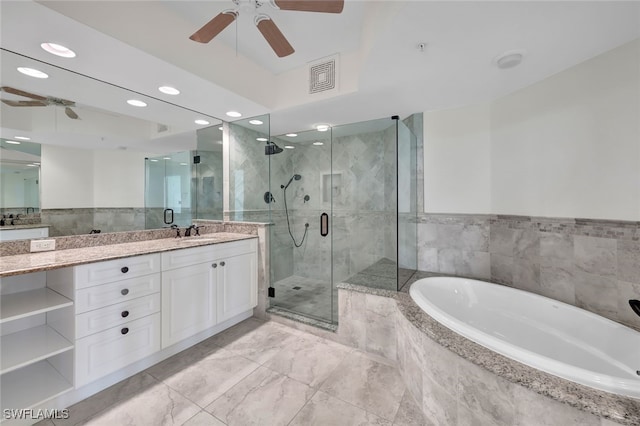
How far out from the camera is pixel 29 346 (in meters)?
1.45

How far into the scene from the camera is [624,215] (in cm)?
153

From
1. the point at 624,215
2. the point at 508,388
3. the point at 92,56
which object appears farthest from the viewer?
the point at 92,56

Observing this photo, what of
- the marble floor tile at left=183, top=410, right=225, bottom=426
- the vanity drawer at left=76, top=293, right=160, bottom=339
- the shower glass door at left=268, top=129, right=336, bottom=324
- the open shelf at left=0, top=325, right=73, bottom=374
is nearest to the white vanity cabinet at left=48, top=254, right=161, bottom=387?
the vanity drawer at left=76, top=293, right=160, bottom=339

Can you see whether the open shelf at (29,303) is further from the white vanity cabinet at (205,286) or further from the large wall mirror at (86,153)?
the white vanity cabinet at (205,286)

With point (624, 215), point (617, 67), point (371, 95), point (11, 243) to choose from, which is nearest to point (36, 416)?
point (11, 243)

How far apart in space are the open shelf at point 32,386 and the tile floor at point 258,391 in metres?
0.18

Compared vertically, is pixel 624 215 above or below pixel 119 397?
above

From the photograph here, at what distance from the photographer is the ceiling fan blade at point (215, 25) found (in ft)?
4.56

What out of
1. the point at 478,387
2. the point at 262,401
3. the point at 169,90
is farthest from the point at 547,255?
the point at 169,90

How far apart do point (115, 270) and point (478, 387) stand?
7.42 ft

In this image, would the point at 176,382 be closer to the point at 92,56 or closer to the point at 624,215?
the point at 92,56

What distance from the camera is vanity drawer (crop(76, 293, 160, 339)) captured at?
1.50 meters

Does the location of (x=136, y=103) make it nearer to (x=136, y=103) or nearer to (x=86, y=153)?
(x=136, y=103)

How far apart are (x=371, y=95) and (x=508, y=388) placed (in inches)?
89.0
